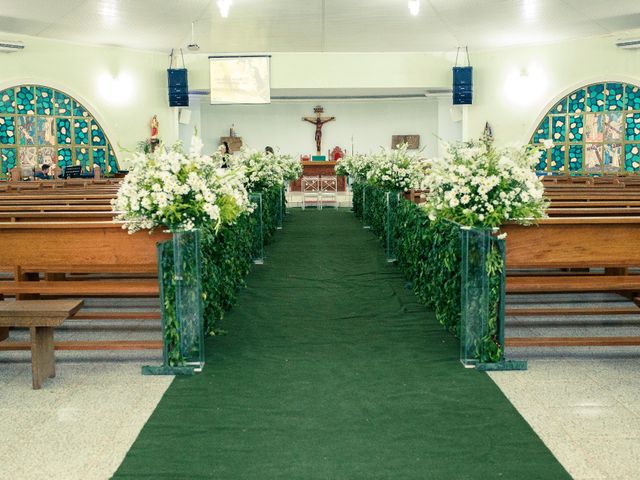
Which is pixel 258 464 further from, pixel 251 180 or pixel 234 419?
pixel 251 180

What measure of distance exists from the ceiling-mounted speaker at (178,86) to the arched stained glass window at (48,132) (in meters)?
1.98

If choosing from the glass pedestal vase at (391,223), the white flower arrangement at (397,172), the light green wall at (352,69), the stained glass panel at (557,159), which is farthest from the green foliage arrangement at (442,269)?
the light green wall at (352,69)

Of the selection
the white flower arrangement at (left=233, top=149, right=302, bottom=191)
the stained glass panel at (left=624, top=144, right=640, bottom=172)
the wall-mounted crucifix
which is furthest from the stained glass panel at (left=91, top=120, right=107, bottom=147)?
the stained glass panel at (left=624, top=144, right=640, bottom=172)

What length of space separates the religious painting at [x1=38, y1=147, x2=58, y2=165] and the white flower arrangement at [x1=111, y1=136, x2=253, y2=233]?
1170 cm

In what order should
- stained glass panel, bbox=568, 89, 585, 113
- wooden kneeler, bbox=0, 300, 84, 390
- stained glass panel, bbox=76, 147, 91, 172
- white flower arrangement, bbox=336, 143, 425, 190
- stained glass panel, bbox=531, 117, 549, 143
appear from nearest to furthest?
wooden kneeler, bbox=0, 300, 84, 390
white flower arrangement, bbox=336, 143, 425, 190
stained glass panel, bbox=568, 89, 585, 113
stained glass panel, bbox=76, 147, 91, 172
stained glass panel, bbox=531, 117, 549, 143

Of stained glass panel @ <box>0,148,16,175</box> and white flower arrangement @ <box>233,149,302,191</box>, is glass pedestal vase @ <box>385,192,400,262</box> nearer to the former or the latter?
white flower arrangement @ <box>233,149,302,191</box>

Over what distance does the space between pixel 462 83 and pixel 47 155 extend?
30.0 feet

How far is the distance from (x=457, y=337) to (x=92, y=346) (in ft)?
7.21

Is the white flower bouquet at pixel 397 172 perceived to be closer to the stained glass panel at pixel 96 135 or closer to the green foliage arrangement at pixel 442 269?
the green foliage arrangement at pixel 442 269

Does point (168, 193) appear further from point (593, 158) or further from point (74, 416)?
point (593, 158)

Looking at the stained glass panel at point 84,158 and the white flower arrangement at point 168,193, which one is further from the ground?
the stained glass panel at point 84,158

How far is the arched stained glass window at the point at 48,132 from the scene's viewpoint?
14383 millimetres

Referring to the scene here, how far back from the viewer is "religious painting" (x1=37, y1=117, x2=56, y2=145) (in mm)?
14844

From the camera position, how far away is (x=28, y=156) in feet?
48.3
